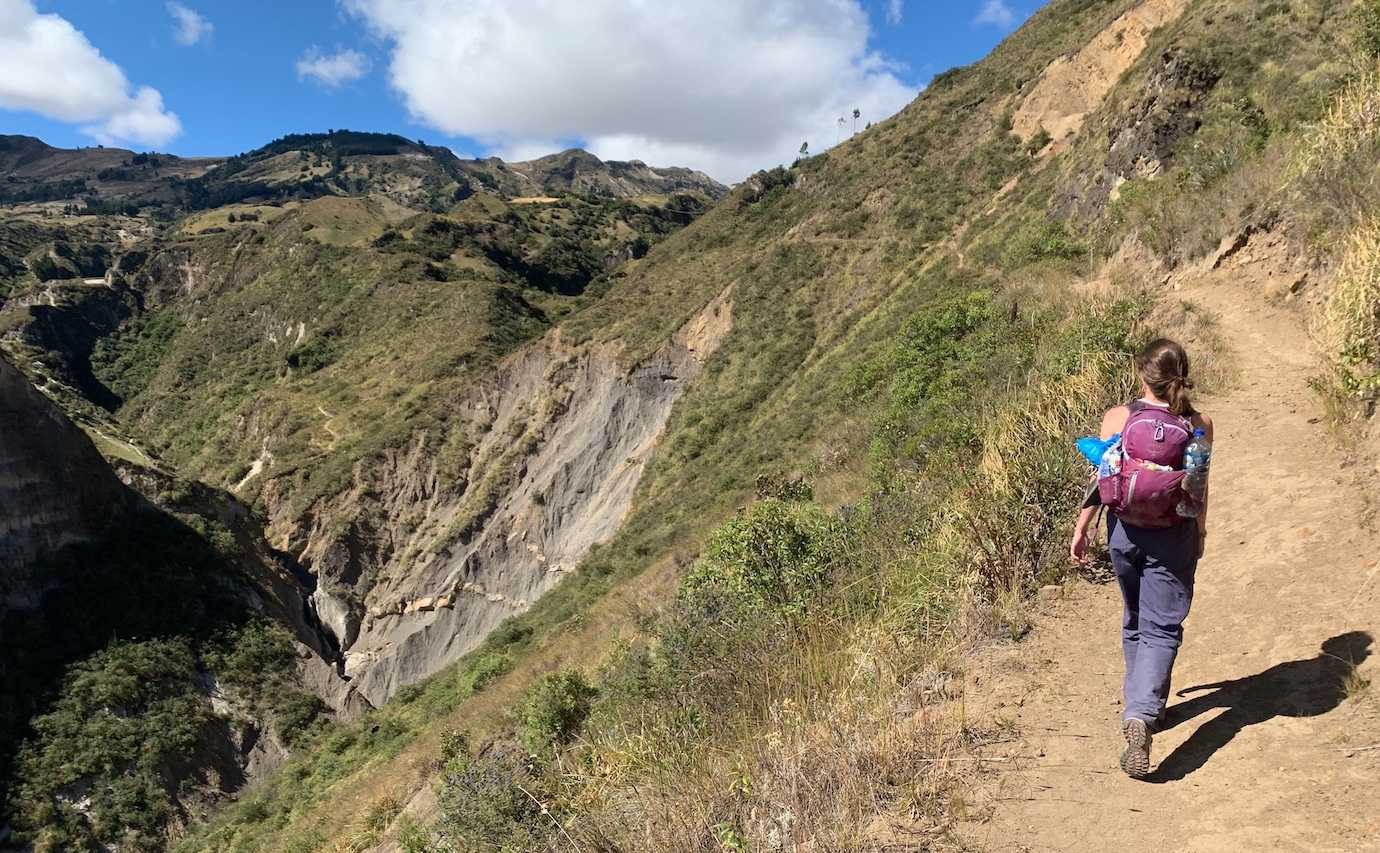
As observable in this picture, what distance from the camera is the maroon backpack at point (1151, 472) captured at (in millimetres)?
3363

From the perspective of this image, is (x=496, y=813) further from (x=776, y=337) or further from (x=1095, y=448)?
(x=776, y=337)

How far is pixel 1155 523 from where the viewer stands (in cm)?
345

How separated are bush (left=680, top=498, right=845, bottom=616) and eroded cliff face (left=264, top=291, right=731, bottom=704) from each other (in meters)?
23.1

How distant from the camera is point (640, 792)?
365 centimetres

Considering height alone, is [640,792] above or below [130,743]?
above

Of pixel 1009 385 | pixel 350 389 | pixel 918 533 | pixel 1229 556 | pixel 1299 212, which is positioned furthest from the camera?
pixel 350 389

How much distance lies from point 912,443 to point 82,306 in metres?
103

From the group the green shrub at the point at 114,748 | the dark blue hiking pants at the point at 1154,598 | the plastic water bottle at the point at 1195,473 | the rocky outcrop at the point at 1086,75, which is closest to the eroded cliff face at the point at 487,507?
the green shrub at the point at 114,748

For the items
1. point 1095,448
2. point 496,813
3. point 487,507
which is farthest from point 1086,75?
point 487,507

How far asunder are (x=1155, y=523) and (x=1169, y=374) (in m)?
0.75

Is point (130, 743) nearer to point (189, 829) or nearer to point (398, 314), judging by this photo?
point (189, 829)

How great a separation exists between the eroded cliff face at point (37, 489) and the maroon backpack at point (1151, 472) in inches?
1530

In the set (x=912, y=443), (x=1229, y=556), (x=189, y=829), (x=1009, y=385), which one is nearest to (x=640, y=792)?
(x=1229, y=556)

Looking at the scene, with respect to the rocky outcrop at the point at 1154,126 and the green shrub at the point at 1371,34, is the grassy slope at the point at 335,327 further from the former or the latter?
the green shrub at the point at 1371,34
